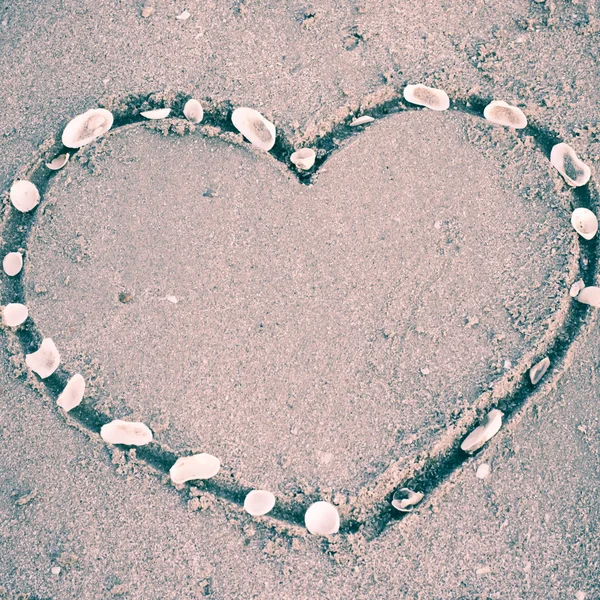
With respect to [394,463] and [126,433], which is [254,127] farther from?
[394,463]

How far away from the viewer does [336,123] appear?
7.47 ft

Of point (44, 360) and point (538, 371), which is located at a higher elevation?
point (538, 371)

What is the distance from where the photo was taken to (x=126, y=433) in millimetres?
1920

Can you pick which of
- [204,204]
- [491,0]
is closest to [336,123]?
[204,204]

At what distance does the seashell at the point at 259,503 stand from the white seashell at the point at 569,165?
1344 millimetres

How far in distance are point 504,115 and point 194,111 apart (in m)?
1.03

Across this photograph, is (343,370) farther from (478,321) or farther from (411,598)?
(411,598)

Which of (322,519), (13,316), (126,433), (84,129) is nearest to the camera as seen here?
(322,519)

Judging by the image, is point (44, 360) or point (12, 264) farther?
point (12, 264)

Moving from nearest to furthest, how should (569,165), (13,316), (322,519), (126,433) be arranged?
1. (322,519)
2. (126,433)
3. (13,316)
4. (569,165)

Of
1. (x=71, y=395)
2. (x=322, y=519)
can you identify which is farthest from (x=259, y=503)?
(x=71, y=395)

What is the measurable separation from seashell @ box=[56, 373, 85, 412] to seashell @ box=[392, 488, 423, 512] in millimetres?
938

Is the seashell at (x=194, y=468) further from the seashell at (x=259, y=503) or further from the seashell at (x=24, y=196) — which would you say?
the seashell at (x=24, y=196)

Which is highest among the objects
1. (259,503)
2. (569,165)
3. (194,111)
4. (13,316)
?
(569,165)
